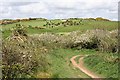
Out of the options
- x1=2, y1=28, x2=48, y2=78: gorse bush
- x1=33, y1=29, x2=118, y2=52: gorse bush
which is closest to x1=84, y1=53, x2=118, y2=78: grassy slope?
x1=2, y1=28, x2=48, y2=78: gorse bush

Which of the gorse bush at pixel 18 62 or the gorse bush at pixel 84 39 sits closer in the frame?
the gorse bush at pixel 18 62

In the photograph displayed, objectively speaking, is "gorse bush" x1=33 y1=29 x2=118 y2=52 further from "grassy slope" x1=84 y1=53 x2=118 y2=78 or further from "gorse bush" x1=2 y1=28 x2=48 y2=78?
"gorse bush" x1=2 y1=28 x2=48 y2=78

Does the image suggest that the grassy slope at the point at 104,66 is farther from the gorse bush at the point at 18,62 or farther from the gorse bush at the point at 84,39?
the gorse bush at the point at 84,39

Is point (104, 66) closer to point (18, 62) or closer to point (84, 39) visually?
point (18, 62)

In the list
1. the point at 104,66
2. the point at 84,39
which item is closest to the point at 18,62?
the point at 104,66

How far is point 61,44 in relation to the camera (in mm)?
46406

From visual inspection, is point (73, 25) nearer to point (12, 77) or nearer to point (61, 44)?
point (61, 44)

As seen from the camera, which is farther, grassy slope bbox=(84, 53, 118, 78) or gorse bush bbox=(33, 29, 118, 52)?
gorse bush bbox=(33, 29, 118, 52)

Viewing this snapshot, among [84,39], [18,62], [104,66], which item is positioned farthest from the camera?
[84,39]

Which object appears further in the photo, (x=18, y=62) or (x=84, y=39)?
(x=84, y=39)

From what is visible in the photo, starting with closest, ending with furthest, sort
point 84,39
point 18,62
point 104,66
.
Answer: point 18,62 < point 104,66 < point 84,39

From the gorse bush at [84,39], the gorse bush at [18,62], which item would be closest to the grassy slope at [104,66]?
the gorse bush at [18,62]

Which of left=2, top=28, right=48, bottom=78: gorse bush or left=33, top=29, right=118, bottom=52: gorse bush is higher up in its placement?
left=2, top=28, right=48, bottom=78: gorse bush

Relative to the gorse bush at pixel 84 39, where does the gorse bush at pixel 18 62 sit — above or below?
above
